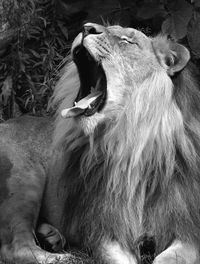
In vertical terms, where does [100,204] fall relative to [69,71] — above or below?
below

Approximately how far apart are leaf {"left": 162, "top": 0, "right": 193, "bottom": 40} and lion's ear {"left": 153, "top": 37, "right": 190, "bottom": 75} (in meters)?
1.02

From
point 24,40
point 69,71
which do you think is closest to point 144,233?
point 69,71

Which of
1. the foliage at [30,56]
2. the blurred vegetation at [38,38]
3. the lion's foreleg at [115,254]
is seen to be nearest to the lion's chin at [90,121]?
the lion's foreleg at [115,254]

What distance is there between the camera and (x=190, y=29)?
6.28 metres

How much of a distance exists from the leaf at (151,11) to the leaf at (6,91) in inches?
56.3

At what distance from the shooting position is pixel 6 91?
7086 mm

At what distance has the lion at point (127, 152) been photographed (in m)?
4.70

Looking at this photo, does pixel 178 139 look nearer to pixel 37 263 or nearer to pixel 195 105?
pixel 195 105

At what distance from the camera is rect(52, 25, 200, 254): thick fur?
4695 mm

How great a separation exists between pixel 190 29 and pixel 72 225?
2.07m

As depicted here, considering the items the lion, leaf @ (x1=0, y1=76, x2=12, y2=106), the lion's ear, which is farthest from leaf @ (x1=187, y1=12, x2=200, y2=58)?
leaf @ (x1=0, y1=76, x2=12, y2=106)

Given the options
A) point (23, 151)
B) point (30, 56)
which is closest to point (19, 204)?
point (23, 151)

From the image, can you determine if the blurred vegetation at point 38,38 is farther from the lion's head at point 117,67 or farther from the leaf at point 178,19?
the lion's head at point 117,67

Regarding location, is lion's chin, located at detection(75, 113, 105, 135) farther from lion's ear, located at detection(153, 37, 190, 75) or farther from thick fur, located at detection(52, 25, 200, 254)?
lion's ear, located at detection(153, 37, 190, 75)
